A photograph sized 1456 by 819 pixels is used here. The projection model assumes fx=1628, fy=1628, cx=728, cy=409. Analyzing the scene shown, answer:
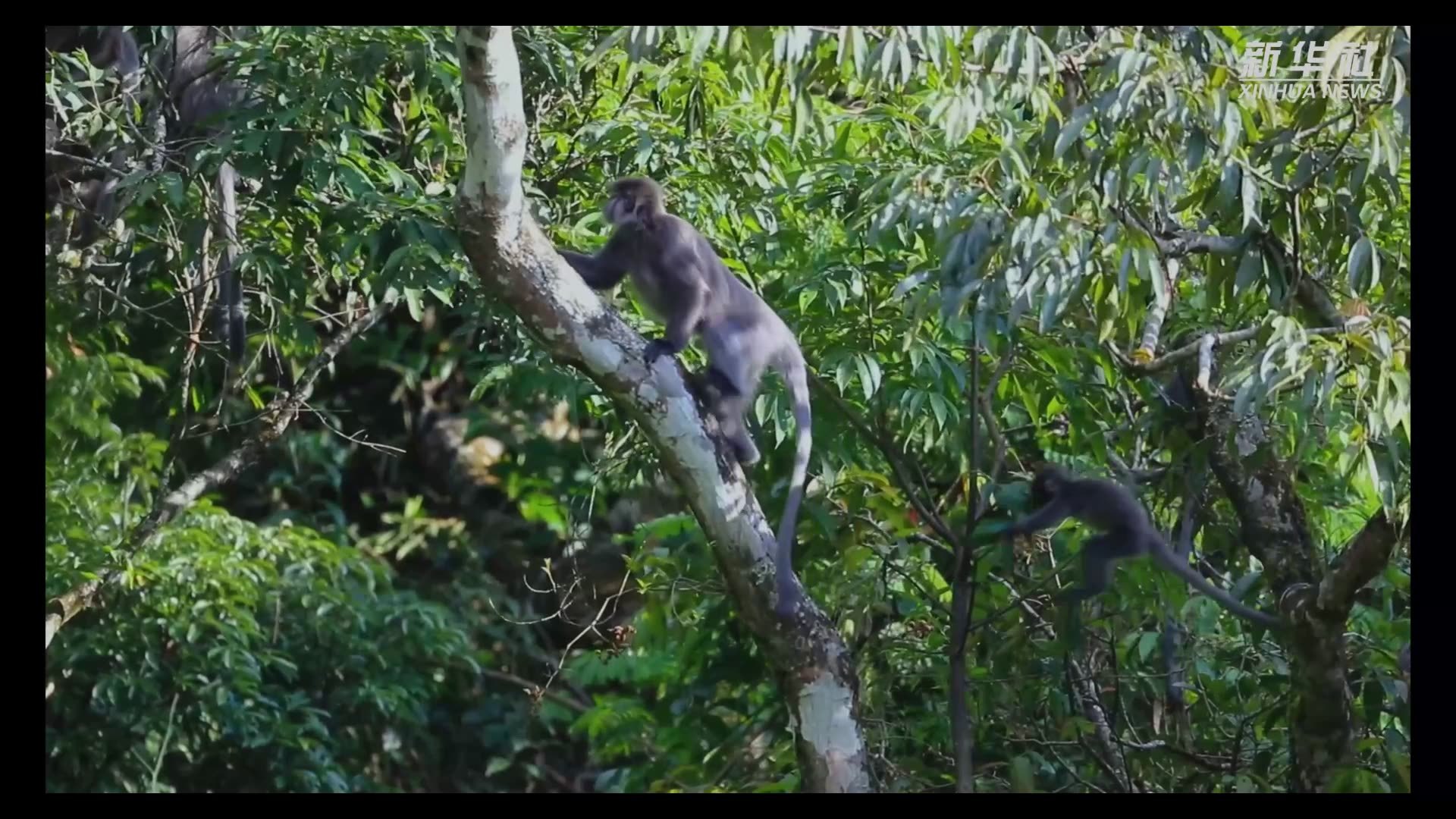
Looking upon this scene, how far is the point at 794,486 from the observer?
4.14m

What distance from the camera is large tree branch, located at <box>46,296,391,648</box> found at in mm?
5348

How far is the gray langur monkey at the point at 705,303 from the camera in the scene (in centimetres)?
434

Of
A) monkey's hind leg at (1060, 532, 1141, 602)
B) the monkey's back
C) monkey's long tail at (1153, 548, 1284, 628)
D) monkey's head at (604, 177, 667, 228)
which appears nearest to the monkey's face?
monkey's head at (604, 177, 667, 228)

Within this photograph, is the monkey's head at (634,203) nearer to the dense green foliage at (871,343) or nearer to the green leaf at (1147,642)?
the dense green foliage at (871,343)

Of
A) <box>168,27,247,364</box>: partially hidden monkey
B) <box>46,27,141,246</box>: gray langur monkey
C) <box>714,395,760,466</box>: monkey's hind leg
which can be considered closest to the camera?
<box>714,395,760,466</box>: monkey's hind leg

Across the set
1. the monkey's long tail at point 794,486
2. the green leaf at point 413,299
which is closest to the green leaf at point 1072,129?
the monkey's long tail at point 794,486

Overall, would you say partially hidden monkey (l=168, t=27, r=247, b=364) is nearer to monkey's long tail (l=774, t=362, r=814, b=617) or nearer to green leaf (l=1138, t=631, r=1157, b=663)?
monkey's long tail (l=774, t=362, r=814, b=617)

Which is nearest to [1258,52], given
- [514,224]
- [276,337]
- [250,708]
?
[514,224]

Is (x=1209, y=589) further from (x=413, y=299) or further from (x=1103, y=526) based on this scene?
(x=413, y=299)

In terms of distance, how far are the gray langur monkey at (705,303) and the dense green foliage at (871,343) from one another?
12cm

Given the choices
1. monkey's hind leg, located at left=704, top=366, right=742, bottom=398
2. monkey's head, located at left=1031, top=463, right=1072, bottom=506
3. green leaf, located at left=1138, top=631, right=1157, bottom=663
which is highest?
monkey's hind leg, located at left=704, top=366, right=742, bottom=398

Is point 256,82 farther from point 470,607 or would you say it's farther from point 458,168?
point 470,607

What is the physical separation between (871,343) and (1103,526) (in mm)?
817

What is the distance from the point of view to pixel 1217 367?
14.2 ft
